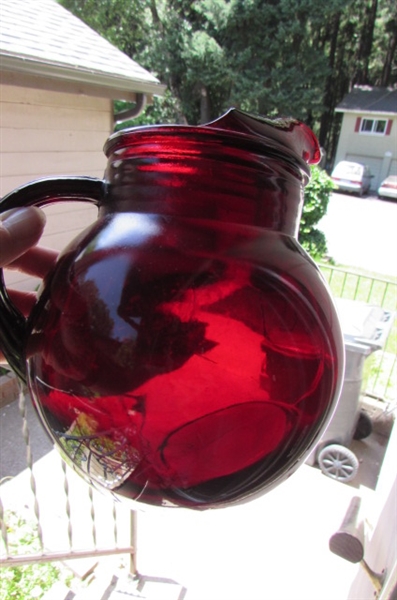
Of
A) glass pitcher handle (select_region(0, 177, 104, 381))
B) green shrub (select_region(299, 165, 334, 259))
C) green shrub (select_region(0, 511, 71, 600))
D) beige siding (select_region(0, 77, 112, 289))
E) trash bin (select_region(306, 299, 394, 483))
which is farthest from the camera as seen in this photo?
green shrub (select_region(299, 165, 334, 259))

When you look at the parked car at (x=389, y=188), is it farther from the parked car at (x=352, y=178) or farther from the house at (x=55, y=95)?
the house at (x=55, y=95)

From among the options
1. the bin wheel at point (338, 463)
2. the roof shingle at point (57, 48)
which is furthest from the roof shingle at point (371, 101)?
the bin wheel at point (338, 463)

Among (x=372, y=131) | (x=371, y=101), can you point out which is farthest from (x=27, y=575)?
(x=371, y=101)

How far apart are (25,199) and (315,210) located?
716 centimetres

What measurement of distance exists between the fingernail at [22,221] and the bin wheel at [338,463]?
9.35ft

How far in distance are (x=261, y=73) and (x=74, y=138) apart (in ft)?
41.4

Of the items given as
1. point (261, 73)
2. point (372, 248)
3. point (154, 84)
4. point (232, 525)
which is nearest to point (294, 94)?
point (261, 73)

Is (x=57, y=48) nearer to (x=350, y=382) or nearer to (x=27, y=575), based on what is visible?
(x=350, y=382)

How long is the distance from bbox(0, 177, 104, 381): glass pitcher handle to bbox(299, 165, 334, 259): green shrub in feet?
22.2

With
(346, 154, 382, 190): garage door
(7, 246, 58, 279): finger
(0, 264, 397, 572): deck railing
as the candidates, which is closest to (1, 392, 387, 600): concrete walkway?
(0, 264, 397, 572): deck railing

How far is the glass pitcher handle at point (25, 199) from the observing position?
1.59 ft

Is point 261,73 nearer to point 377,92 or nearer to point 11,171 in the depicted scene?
point 377,92

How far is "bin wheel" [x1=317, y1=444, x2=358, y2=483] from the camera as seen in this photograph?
297 centimetres

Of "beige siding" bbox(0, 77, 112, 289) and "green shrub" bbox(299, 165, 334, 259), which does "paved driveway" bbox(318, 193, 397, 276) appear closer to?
"green shrub" bbox(299, 165, 334, 259)
